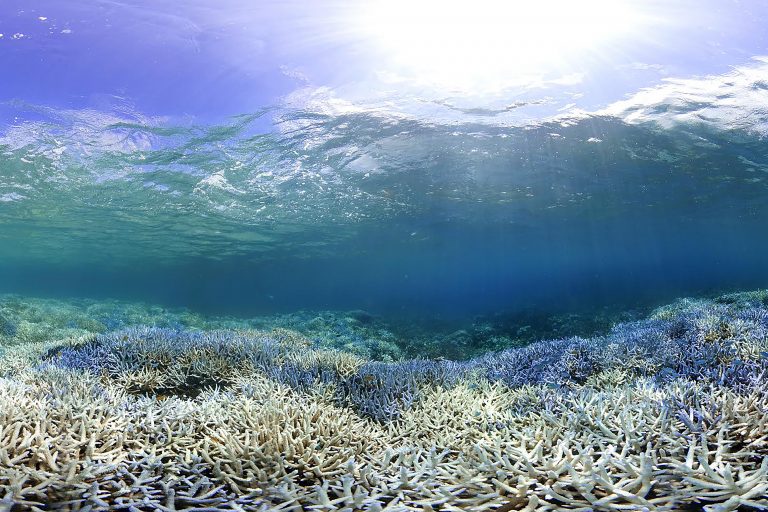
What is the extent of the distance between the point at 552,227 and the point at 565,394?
133 feet

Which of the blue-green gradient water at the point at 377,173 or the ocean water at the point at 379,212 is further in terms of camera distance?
the blue-green gradient water at the point at 377,173

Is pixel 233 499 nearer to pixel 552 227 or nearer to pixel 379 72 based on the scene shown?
pixel 379 72

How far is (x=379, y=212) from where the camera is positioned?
1216 inches

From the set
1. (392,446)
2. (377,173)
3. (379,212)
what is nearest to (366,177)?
(377,173)

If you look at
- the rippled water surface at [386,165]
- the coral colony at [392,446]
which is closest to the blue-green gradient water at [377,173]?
the rippled water surface at [386,165]

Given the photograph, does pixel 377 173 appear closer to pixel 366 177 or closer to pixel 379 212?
pixel 366 177

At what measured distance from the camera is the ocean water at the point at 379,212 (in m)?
2.50

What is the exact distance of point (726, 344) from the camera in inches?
192

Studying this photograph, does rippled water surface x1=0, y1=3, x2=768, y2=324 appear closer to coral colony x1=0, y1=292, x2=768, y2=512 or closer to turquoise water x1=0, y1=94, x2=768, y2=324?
turquoise water x1=0, y1=94, x2=768, y2=324

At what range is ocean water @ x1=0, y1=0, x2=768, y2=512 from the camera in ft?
8.19

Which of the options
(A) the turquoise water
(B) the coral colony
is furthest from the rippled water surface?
(B) the coral colony

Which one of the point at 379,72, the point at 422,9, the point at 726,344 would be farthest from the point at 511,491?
the point at 379,72

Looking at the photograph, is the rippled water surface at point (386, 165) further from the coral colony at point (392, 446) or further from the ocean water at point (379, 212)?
the coral colony at point (392, 446)

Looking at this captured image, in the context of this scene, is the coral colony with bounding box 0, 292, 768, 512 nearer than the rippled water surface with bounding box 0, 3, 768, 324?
Yes
